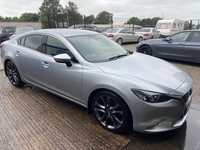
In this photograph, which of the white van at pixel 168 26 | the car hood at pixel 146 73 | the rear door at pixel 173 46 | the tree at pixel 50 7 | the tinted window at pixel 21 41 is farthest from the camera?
the tree at pixel 50 7

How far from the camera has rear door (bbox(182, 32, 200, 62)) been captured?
6064 mm

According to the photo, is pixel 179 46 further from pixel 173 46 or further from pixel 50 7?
pixel 50 7

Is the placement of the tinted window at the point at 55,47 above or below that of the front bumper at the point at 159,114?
above

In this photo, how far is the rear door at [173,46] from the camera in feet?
21.5

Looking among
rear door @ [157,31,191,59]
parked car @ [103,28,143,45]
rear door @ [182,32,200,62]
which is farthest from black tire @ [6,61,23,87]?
parked car @ [103,28,143,45]

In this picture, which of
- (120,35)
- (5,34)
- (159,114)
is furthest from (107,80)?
(5,34)

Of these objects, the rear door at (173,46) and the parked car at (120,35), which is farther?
the parked car at (120,35)

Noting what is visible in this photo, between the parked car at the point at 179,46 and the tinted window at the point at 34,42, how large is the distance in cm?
545

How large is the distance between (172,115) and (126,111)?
603mm

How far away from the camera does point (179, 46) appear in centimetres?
654

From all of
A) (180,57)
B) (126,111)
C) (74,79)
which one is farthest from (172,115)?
(180,57)

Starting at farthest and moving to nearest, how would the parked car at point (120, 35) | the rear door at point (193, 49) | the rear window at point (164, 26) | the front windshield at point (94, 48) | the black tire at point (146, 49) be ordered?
the rear window at point (164, 26)
the parked car at point (120, 35)
the black tire at point (146, 49)
the rear door at point (193, 49)
the front windshield at point (94, 48)

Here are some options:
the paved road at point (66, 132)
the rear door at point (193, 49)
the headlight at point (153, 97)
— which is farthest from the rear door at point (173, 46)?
the headlight at point (153, 97)

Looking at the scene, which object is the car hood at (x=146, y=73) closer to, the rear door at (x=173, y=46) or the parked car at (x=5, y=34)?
the rear door at (x=173, y=46)
